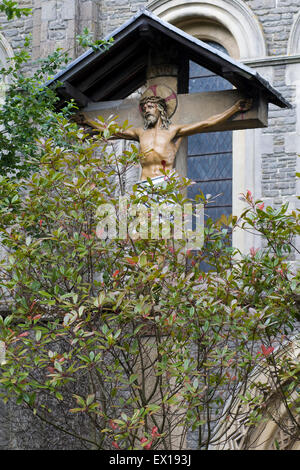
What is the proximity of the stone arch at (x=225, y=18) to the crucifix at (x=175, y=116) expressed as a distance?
5.70m

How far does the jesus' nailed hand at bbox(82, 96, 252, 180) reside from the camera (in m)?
7.84

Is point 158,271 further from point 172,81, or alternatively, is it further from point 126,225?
point 172,81

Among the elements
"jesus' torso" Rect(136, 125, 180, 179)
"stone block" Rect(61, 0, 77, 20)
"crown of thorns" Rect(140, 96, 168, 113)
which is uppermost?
"stone block" Rect(61, 0, 77, 20)

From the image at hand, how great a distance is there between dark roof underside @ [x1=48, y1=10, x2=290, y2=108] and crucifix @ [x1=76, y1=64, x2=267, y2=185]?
0.15 metres

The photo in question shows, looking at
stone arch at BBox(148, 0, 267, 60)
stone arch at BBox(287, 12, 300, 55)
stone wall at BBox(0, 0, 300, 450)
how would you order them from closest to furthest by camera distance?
stone wall at BBox(0, 0, 300, 450)
stone arch at BBox(287, 12, 300, 55)
stone arch at BBox(148, 0, 267, 60)

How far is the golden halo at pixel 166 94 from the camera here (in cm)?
803

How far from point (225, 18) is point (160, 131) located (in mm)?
6457

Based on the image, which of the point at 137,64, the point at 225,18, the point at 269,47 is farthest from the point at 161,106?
the point at 225,18

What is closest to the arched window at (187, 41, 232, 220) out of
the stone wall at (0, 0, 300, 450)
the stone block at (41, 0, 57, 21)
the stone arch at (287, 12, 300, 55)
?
the stone wall at (0, 0, 300, 450)

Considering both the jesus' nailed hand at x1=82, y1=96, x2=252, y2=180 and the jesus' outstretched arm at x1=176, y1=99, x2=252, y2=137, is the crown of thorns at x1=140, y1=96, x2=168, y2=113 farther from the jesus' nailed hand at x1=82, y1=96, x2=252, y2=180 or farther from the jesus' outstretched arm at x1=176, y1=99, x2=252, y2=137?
the jesus' outstretched arm at x1=176, y1=99, x2=252, y2=137

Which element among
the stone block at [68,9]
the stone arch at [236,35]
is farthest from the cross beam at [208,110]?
the stone block at [68,9]

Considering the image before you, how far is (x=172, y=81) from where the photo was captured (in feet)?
26.5

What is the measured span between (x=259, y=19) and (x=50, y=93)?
231 inches

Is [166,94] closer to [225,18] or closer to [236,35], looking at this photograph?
[236,35]
